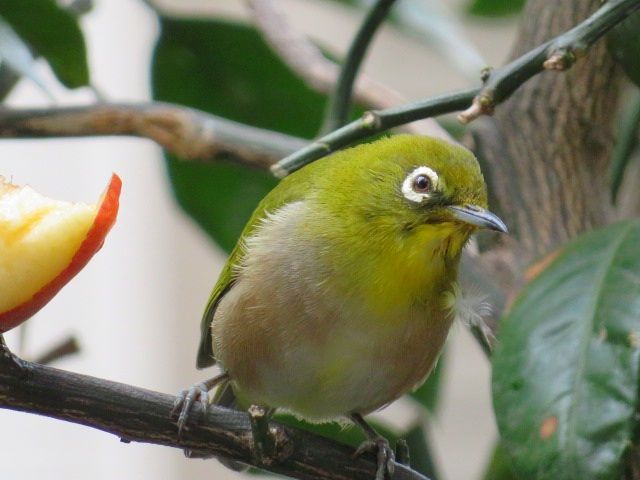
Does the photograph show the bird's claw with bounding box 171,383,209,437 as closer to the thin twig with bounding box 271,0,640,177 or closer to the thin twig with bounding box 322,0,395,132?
the thin twig with bounding box 271,0,640,177

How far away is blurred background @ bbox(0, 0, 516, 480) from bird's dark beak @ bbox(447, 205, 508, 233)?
11.5 ft

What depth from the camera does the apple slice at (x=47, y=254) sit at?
4.92ft

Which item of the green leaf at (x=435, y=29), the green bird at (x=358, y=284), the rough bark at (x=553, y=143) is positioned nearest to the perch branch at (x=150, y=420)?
the green bird at (x=358, y=284)

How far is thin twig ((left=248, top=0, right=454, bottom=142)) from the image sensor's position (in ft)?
9.98

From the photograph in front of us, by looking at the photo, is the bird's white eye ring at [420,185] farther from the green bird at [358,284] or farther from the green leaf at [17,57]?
the green leaf at [17,57]

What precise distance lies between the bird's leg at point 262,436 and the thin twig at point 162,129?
1087 mm

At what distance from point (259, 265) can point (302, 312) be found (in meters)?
0.20

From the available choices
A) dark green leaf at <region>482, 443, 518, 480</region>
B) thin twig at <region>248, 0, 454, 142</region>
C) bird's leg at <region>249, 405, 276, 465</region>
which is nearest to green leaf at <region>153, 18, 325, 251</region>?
thin twig at <region>248, 0, 454, 142</region>

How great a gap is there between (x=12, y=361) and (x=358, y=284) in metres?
0.89

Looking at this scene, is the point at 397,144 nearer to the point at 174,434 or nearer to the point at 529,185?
the point at 529,185

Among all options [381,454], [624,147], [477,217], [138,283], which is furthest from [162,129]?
[138,283]

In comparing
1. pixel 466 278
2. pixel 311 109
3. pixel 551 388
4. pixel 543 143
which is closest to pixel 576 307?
pixel 551 388

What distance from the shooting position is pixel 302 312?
221 centimetres

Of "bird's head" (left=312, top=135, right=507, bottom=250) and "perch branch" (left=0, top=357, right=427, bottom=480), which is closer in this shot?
"perch branch" (left=0, top=357, right=427, bottom=480)
